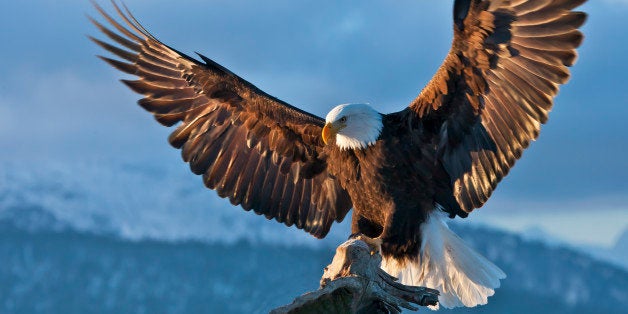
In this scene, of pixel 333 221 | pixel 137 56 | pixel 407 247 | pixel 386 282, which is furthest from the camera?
pixel 137 56

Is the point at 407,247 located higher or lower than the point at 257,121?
lower

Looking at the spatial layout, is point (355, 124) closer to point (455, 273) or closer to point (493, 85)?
point (493, 85)

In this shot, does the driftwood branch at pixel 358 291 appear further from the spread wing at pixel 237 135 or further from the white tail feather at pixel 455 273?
the spread wing at pixel 237 135

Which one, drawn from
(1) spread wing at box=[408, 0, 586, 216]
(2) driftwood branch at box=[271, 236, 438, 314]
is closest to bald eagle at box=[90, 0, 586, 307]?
(1) spread wing at box=[408, 0, 586, 216]

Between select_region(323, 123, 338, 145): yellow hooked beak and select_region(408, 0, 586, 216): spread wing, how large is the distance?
0.48 meters

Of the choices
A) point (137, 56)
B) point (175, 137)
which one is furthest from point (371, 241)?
point (137, 56)

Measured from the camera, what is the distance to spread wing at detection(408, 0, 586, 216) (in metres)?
5.57

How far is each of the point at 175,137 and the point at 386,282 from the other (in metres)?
2.32

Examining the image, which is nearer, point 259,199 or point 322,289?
point 322,289

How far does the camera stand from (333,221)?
6.79 metres

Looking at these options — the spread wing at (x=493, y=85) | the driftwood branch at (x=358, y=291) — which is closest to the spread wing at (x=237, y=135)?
the spread wing at (x=493, y=85)

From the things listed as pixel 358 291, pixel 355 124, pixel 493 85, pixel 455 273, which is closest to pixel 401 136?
pixel 355 124

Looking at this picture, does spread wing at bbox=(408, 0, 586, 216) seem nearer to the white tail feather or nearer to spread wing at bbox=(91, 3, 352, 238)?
the white tail feather

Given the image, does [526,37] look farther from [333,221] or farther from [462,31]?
[333,221]
